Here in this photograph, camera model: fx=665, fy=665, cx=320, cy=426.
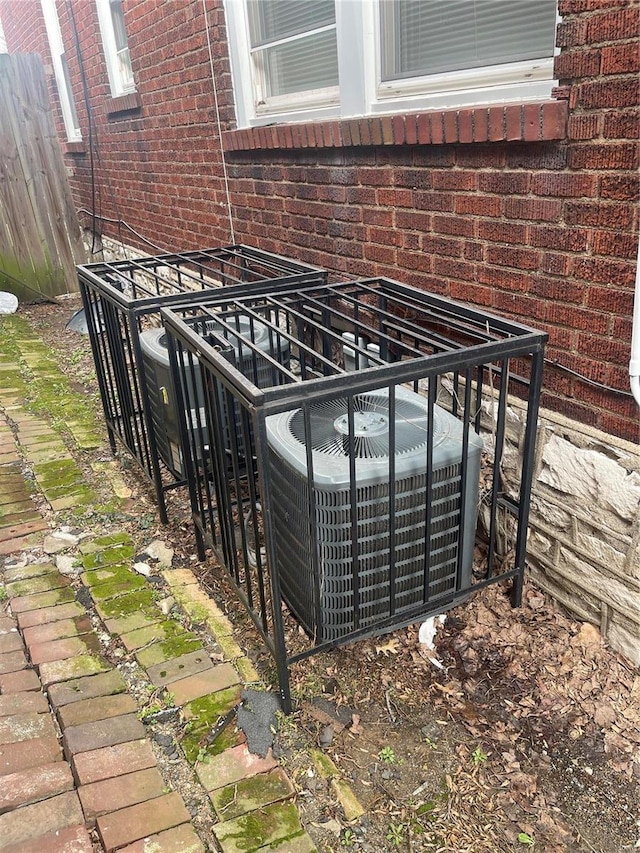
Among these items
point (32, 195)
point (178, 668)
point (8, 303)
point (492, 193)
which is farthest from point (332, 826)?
point (32, 195)

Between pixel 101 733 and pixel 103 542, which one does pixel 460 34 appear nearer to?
pixel 103 542

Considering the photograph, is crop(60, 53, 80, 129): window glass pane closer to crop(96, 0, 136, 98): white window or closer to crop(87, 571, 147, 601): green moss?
crop(96, 0, 136, 98): white window

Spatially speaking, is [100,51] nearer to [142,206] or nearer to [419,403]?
[142,206]

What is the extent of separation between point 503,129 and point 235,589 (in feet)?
6.01

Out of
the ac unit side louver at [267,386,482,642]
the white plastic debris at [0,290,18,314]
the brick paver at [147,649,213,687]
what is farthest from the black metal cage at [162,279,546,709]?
the white plastic debris at [0,290,18,314]

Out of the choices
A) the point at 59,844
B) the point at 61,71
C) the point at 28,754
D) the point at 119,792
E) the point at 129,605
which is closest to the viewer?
the point at 59,844

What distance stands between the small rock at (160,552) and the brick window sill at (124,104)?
4.07 m

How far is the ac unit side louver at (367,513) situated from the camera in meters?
2.00

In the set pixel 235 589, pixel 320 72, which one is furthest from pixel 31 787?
pixel 320 72

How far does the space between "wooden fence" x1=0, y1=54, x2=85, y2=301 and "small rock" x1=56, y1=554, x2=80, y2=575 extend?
577cm

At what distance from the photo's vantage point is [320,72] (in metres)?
3.30

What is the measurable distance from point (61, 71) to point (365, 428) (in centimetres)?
747

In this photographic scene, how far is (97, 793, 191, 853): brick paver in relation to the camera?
5.60ft

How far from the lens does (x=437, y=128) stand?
2.47 metres
